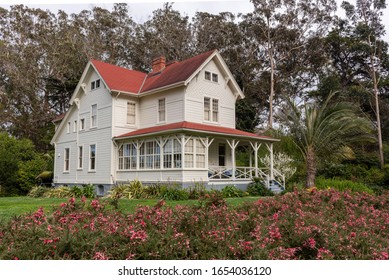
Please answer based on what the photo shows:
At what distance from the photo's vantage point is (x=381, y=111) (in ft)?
121

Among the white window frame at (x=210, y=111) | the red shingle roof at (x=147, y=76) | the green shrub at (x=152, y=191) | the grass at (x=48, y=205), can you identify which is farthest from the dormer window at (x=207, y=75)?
the grass at (x=48, y=205)

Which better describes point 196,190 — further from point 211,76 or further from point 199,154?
point 211,76

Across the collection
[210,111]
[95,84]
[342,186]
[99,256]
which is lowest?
[99,256]

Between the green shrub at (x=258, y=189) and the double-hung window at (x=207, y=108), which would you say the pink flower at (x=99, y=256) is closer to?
the green shrub at (x=258, y=189)

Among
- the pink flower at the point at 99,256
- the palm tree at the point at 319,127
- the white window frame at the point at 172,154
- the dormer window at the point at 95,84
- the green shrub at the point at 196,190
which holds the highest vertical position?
the dormer window at the point at 95,84

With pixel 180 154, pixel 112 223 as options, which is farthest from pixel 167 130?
pixel 112 223

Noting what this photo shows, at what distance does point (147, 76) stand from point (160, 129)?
837 centimetres

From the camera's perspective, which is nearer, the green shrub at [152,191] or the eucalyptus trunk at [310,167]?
the green shrub at [152,191]

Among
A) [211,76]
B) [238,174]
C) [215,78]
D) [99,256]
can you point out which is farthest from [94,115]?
[99,256]

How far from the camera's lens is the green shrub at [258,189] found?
19.9 meters

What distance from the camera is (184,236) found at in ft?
18.0

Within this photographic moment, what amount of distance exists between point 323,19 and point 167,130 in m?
26.7

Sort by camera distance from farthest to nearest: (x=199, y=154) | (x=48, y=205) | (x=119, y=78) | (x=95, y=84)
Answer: (x=95, y=84) < (x=119, y=78) < (x=199, y=154) < (x=48, y=205)

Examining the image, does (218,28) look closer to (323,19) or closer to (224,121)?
(323,19)
